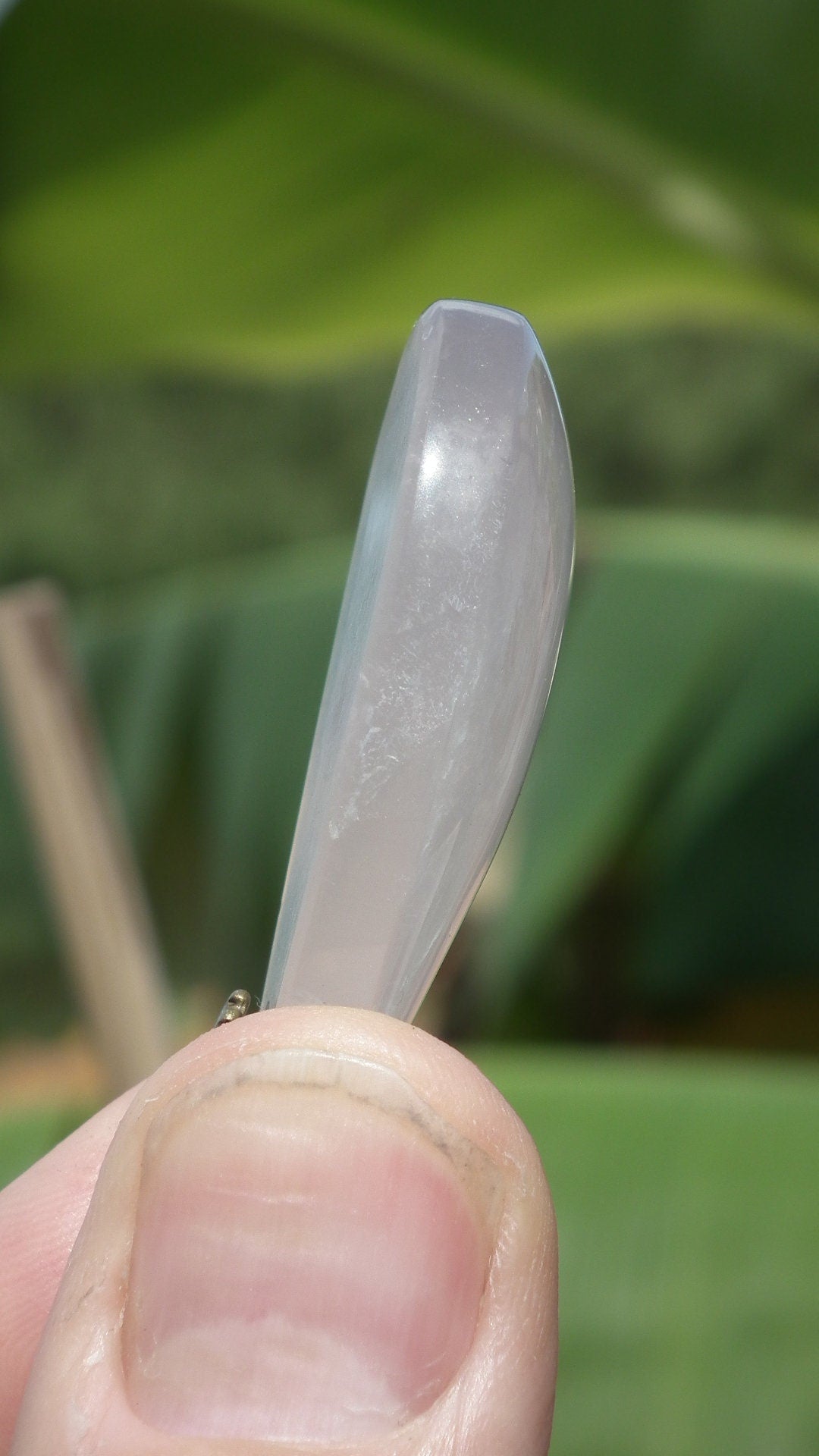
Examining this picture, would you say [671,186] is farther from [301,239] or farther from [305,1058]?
[305,1058]

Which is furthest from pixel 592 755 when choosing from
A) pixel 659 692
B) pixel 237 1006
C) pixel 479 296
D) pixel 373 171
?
pixel 237 1006

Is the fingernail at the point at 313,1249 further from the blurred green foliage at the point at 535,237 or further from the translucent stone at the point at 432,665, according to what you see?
the blurred green foliage at the point at 535,237

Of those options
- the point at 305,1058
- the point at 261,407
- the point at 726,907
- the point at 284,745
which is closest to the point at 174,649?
the point at 284,745

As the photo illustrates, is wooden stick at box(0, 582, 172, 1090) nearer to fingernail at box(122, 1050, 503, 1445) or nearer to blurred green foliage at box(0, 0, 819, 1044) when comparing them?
blurred green foliage at box(0, 0, 819, 1044)

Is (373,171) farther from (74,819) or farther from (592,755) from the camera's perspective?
(592,755)

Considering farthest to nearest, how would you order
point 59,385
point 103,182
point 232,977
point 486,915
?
point 59,385
point 232,977
point 486,915
point 103,182

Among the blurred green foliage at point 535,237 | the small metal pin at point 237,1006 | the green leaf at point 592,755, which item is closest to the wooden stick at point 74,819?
the blurred green foliage at point 535,237
